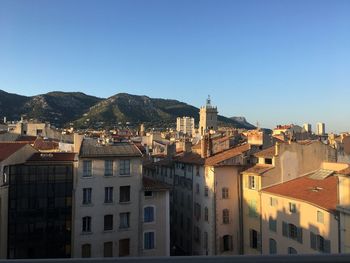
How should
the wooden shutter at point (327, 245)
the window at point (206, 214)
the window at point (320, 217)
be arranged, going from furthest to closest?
1. the window at point (206, 214)
2. the window at point (320, 217)
3. the wooden shutter at point (327, 245)

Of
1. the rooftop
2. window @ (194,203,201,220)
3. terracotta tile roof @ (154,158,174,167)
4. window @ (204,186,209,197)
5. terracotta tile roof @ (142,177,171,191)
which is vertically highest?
the rooftop

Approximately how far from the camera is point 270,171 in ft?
94.2

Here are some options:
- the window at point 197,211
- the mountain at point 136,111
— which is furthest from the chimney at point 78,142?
the mountain at point 136,111

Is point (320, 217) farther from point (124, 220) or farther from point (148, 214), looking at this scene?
point (124, 220)

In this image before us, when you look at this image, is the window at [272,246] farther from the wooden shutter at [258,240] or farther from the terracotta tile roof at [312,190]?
the terracotta tile roof at [312,190]

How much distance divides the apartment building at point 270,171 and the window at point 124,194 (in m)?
9.58

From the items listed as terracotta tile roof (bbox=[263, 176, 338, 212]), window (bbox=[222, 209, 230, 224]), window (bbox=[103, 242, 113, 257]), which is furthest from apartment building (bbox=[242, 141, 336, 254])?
window (bbox=[103, 242, 113, 257])

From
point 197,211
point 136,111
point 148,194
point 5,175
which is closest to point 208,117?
point 136,111

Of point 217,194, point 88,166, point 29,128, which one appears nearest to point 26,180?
point 88,166

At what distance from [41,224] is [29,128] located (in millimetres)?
40582

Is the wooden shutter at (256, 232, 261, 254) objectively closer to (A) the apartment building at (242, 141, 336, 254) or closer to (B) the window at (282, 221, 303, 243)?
(A) the apartment building at (242, 141, 336, 254)

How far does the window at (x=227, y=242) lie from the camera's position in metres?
31.4

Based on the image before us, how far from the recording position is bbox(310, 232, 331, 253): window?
20.4 metres

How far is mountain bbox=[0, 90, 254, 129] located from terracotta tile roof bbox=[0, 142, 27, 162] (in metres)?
80.5
